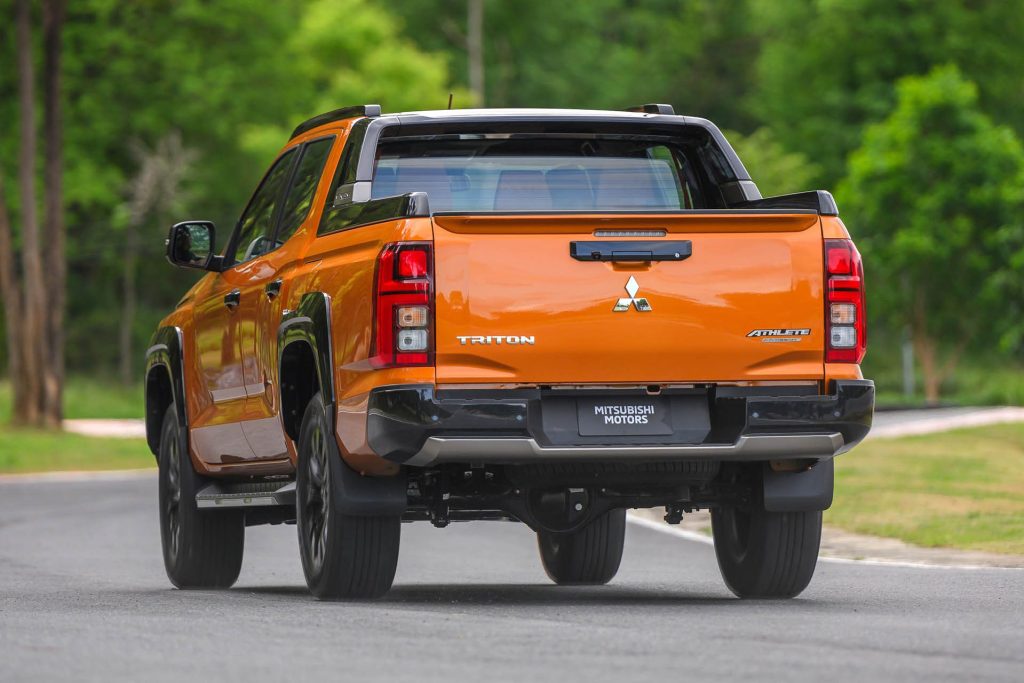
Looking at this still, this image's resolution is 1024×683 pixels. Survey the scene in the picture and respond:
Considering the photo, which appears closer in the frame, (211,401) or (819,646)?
(819,646)

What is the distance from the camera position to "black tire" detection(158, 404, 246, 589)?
466 inches

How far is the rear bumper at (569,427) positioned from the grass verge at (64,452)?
23789 millimetres

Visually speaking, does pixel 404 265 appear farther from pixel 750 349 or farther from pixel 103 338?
pixel 103 338

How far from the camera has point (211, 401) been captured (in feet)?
37.8

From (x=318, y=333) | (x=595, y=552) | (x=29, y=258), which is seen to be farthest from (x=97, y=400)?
(x=318, y=333)

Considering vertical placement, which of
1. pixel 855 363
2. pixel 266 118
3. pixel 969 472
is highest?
pixel 266 118

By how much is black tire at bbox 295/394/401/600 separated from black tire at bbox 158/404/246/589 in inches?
75.5

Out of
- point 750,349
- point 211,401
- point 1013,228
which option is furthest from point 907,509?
point 1013,228

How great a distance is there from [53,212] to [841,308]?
33058mm

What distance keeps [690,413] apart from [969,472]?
15625 mm

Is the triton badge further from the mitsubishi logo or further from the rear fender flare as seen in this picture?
the rear fender flare

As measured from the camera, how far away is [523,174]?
10281mm

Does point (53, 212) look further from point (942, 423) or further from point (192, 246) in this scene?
point (192, 246)

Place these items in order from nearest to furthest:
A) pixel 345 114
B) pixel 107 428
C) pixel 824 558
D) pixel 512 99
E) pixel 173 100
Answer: pixel 345 114
pixel 824 558
pixel 107 428
pixel 173 100
pixel 512 99
